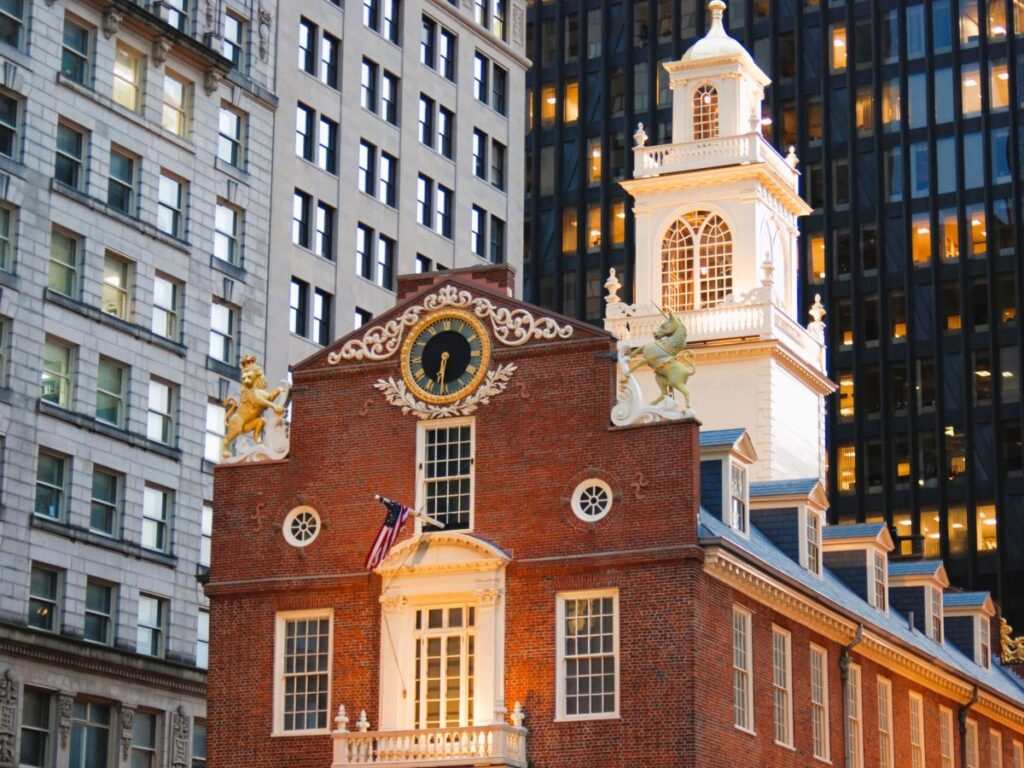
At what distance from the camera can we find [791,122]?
126 meters

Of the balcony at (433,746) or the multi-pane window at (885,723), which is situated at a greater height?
the multi-pane window at (885,723)

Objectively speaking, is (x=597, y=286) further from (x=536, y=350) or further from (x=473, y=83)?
(x=536, y=350)

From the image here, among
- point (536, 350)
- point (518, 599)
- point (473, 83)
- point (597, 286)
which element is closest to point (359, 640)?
point (518, 599)

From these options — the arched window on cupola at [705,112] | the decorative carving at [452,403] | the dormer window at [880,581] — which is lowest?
the dormer window at [880,581]

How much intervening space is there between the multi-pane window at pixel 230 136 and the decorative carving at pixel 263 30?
108 inches

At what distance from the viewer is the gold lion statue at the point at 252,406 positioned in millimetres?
52312

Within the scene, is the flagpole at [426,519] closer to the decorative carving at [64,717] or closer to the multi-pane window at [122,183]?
the decorative carving at [64,717]

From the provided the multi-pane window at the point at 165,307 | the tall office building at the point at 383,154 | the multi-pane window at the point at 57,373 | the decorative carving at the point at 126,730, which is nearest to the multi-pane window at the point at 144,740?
the decorative carving at the point at 126,730

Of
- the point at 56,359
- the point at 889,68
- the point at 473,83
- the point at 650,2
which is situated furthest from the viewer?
the point at 650,2

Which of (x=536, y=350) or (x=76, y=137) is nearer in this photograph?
(x=536, y=350)

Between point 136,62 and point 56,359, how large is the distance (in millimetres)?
11507

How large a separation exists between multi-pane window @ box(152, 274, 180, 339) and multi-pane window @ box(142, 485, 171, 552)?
538 cm

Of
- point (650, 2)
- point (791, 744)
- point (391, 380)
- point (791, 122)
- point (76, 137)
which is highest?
point (650, 2)

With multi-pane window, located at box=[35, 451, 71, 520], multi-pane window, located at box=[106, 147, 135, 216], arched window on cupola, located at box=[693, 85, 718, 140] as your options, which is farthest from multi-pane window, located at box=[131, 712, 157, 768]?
arched window on cupola, located at box=[693, 85, 718, 140]
